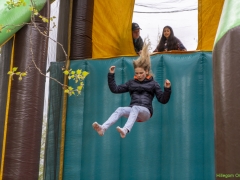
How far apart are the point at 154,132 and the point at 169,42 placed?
132cm

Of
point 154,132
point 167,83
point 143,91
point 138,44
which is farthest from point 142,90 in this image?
point 138,44

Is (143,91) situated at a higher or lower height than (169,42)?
lower

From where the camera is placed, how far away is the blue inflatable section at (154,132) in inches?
192

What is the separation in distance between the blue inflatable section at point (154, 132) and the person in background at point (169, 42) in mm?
558

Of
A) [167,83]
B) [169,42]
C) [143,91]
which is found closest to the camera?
[167,83]

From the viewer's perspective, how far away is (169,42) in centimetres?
578

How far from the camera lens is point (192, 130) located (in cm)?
491

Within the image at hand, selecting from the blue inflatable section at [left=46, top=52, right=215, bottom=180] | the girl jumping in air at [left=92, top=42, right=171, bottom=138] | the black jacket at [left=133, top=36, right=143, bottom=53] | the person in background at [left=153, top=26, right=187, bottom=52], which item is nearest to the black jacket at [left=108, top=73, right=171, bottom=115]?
the girl jumping in air at [left=92, top=42, right=171, bottom=138]

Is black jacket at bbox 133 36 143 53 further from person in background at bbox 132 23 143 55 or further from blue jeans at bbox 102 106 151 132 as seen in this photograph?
blue jeans at bbox 102 106 151 132

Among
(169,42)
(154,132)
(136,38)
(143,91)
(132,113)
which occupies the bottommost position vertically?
(154,132)

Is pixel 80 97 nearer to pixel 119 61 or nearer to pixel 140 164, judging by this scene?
pixel 119 61

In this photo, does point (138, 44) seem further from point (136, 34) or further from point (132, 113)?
point (132, 113)

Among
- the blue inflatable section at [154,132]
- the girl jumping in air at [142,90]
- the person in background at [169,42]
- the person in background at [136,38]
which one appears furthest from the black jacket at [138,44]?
the girl jumping in air at [142,90]

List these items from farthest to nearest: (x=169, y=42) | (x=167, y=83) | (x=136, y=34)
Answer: (x=136, y=34) → (x=169, y=42) → (x=167, y=83)
